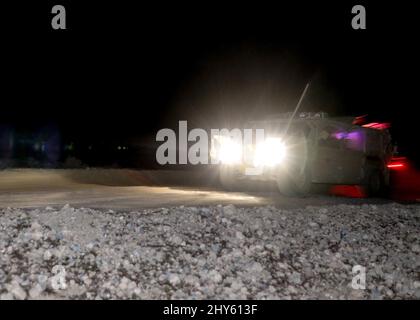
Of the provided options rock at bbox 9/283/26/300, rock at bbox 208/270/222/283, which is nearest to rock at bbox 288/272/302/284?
rock at bbox 208/270/222/283

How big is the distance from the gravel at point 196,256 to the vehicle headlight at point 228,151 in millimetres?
4262

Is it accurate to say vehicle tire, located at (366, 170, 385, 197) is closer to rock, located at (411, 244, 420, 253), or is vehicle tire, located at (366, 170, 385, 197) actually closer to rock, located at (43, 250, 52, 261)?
rock, located at (411, 244, 420, 253)

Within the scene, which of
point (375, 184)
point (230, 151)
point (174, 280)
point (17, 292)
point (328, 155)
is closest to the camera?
point (17, 292)

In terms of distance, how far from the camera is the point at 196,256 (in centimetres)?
587

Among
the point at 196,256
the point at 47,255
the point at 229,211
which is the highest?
the point at 229,211

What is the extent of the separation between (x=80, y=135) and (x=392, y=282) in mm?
37660

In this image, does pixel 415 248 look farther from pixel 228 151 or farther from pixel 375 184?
pixel 375 184

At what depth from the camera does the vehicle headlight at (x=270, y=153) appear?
36.2 feet

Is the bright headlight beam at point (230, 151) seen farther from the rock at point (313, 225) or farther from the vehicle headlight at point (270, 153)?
the rock at point (313, 225)

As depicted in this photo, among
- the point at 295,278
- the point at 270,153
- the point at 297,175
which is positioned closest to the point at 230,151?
the point at 270,153

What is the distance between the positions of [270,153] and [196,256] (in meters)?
5.71

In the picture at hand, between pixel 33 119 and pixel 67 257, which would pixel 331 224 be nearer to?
pixel 67 257

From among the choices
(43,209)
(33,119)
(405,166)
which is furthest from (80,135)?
(43,209)

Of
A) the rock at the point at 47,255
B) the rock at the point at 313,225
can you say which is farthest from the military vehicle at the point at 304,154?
the rock at the point at 47,255
